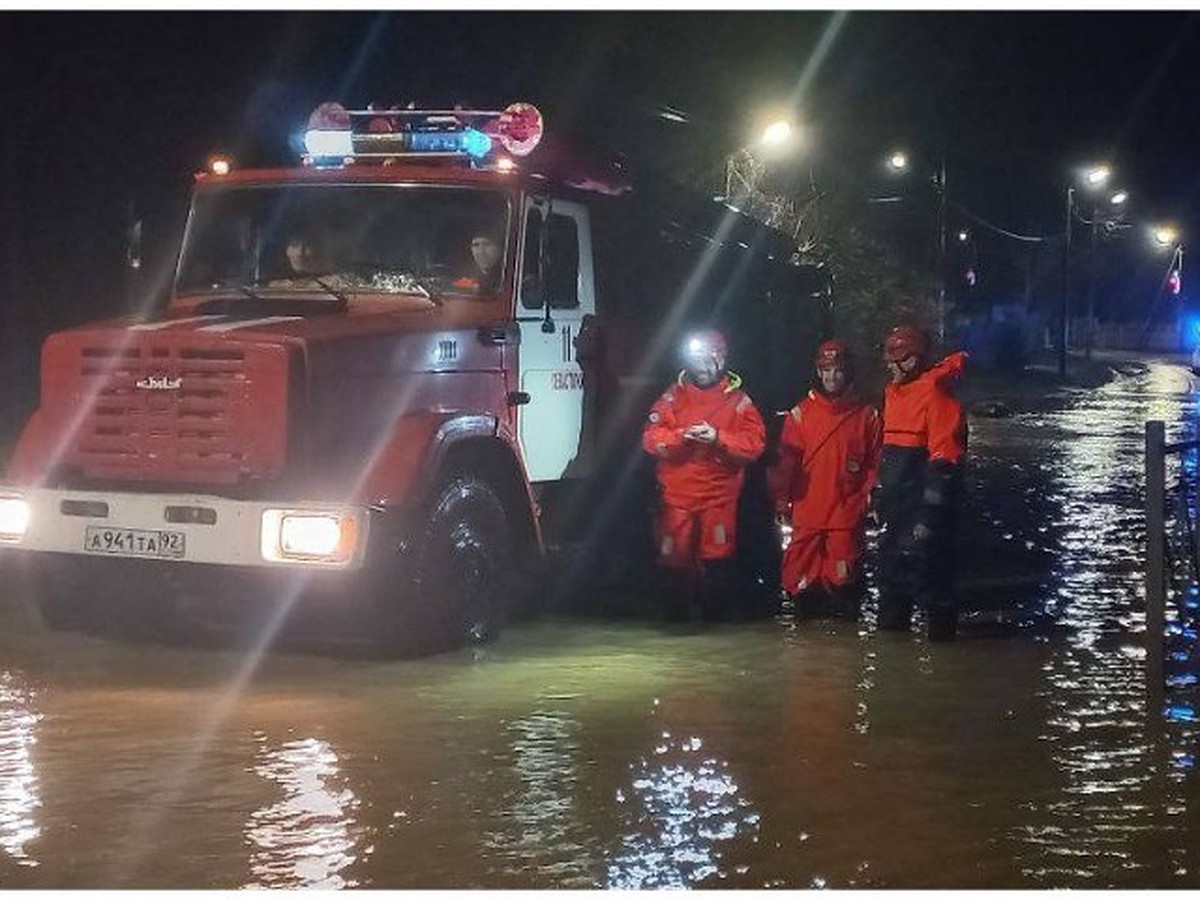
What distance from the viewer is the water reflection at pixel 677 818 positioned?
5574 millimetres

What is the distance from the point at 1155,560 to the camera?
818 centimetres

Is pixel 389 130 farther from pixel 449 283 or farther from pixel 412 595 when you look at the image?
pixel 412 595

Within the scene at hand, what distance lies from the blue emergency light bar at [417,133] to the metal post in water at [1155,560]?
3582mm

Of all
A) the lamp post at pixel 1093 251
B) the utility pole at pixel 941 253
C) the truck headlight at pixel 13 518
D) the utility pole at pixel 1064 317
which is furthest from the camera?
the lamp post at pixel 1093 251

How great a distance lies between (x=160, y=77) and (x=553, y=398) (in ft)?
48.5

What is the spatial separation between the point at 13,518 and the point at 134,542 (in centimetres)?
70

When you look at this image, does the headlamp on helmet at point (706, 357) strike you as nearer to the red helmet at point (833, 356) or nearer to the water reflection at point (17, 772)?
the red helmet at point (833, 356)

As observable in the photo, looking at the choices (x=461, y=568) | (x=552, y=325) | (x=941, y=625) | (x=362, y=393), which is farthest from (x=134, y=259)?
(x=941, y=625)

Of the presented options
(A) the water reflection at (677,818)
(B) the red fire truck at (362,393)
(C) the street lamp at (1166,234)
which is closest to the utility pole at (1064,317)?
(C) the street lamp at (1166,234)

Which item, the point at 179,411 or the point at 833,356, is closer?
the point at 179,411

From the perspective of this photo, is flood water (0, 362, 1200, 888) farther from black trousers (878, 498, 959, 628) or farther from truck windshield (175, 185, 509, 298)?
truck windshield (175, 185, 509, 298)

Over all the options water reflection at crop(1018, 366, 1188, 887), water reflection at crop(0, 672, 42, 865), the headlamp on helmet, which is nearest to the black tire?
the headlamp on helmet

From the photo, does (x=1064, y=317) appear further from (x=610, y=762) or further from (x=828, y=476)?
(x=610, y=762)

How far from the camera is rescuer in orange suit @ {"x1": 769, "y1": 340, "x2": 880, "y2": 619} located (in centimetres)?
1028
